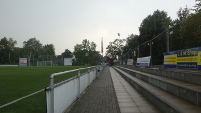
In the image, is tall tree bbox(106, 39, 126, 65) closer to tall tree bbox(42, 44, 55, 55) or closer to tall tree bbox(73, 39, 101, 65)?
tall tree bbox(73, 39, 101, 65)

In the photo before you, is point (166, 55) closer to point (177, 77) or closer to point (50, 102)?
point (177, 77)

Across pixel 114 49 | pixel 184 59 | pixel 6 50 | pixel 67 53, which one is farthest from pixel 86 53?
pixel 184 59

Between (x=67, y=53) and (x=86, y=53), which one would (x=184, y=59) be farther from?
(x=67, y=53)

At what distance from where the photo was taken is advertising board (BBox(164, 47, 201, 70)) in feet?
29.6

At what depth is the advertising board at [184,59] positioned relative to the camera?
355 inches

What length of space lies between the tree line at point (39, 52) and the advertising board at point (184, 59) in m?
97.1

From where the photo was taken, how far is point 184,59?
33.9 feet

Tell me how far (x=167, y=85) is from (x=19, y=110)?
471cm

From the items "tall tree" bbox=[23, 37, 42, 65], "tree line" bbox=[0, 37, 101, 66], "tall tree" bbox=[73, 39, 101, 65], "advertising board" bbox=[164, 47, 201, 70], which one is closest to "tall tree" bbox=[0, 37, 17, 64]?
"tree line" bbox=[0, 37, 101, 66]

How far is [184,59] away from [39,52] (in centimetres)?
15919

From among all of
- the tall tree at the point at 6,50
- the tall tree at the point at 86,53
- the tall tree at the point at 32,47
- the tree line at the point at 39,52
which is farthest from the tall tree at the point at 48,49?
the tall tree at the point at 86,53

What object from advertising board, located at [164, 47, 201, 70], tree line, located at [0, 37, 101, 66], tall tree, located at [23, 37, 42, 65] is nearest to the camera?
advertising board, located at [164, 47, 201, 70]

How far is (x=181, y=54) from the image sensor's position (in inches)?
422

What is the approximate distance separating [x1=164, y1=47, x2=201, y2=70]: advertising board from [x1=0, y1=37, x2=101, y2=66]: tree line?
97.1 m
